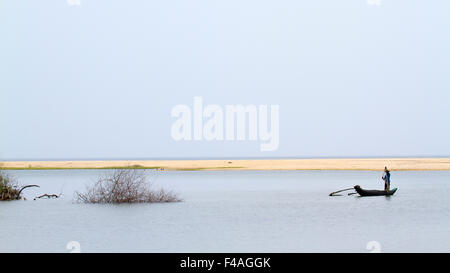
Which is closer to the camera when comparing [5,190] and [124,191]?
[124,191]

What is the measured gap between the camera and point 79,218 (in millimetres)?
31750

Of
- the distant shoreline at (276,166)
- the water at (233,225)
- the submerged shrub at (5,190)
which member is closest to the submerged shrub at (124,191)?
the water at (233,225)

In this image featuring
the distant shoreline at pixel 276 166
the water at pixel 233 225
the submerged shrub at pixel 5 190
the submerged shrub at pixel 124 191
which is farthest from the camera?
the distant shoreline at pixel 276 166

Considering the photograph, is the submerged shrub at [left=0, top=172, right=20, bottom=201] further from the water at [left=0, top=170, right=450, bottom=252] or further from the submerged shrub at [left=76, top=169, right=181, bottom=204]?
the submerged shrub at [left=76, top=169, right=181, bottom=204]

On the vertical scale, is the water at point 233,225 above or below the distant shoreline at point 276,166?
below

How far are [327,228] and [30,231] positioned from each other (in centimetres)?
1320

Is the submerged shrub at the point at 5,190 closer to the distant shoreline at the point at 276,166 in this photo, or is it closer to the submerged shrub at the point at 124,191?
the submerged shrub at the point at 124,191

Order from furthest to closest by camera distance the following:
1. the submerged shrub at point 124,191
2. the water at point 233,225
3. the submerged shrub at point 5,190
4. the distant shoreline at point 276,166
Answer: the distant shoreline at point 276,166 → the submerged shrub at point 5,190 → the submerged shrub at point 124,191 → the water at point 233,225

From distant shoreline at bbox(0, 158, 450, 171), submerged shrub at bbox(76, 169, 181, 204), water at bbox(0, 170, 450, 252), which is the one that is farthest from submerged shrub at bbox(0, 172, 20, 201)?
distant shoreline at bbox(0, 158, 450, 171)

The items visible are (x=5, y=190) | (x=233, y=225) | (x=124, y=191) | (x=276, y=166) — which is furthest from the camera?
(x=276, y=166)

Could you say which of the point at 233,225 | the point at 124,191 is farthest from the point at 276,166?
the point at 233,225

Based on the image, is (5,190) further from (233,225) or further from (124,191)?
(233,225)

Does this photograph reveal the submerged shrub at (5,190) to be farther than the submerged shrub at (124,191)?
Yes
